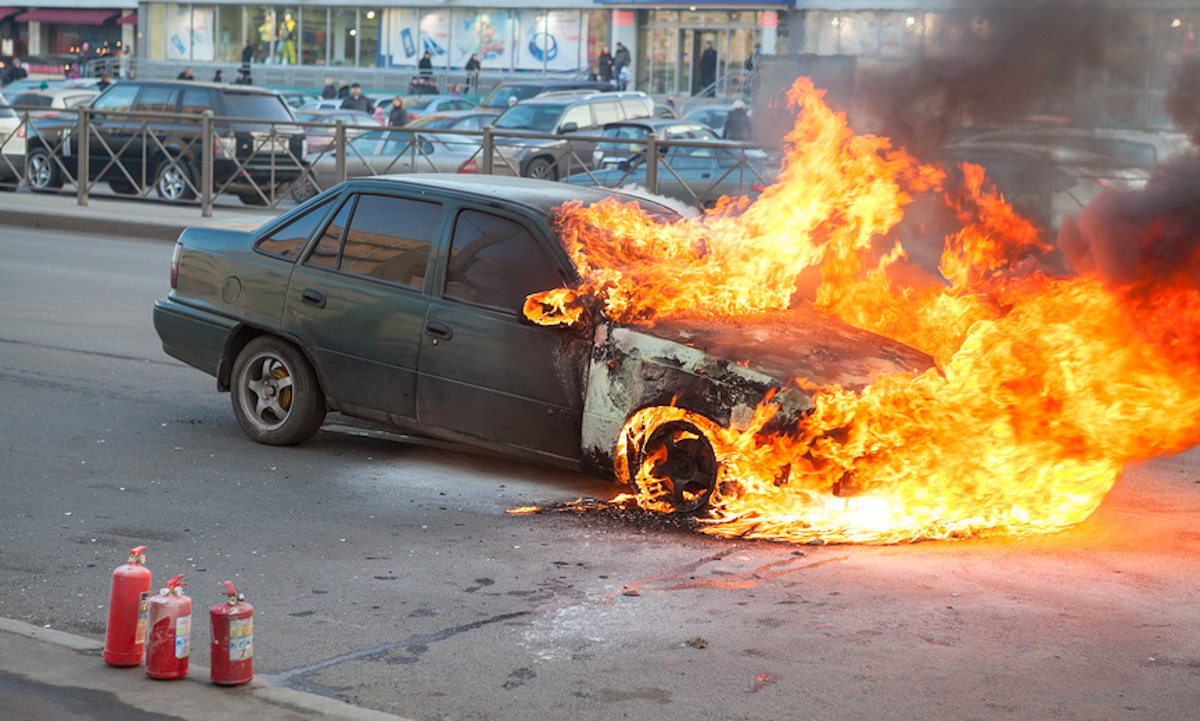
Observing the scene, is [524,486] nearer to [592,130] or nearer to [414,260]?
[414,260]

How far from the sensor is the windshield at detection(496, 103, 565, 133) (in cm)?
2542

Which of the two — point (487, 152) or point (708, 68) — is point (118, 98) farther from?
point (708, 68)

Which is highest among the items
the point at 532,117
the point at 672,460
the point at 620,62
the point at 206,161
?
the point at 620,62

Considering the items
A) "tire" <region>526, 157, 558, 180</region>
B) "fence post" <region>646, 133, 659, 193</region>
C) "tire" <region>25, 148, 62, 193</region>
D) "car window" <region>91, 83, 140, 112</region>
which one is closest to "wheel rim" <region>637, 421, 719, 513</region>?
"fence post" <region>646, 133, 659, 193</region>

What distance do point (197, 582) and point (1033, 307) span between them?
12.7 feet

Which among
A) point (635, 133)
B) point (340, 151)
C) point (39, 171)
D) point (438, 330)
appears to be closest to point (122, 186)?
point (39, 171)

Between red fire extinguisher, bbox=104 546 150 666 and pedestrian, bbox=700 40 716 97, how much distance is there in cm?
4282

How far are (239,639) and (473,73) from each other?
152ft

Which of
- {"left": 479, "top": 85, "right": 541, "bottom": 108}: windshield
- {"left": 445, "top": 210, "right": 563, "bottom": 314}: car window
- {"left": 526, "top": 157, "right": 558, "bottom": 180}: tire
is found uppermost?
{"left": 479, "top": 85, "right": 541, "bottom": 108}: windshield

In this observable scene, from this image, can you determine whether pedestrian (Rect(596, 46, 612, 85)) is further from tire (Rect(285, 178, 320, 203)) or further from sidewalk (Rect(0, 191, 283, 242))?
tire (Rect(285, 178, 320, 203))

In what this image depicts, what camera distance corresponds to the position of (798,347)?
6.31 meters

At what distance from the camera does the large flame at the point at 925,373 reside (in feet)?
19.7

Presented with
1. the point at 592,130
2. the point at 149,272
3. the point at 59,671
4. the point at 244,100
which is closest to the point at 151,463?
the point at 59,671

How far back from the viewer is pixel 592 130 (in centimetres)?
2548
